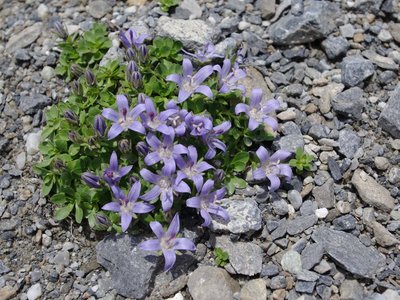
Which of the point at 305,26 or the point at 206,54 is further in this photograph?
the point at 305,26

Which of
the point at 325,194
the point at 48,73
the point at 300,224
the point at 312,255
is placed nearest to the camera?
the point at 312,255

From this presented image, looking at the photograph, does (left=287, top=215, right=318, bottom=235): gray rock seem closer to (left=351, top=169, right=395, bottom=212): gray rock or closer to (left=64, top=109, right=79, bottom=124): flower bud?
(left=351, top=169, right=395, bottom=212): gray rock

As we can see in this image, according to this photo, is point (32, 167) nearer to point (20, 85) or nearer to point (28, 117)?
point (28, 117)

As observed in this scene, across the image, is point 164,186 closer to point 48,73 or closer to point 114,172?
point 114,172

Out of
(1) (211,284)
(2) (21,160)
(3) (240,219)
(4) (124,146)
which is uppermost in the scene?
(4) (124,146)

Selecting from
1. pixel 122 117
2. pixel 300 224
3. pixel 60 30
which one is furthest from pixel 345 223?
pixel 60 30

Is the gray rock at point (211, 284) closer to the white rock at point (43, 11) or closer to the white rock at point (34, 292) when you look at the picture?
the white rock at point (34, 292)
